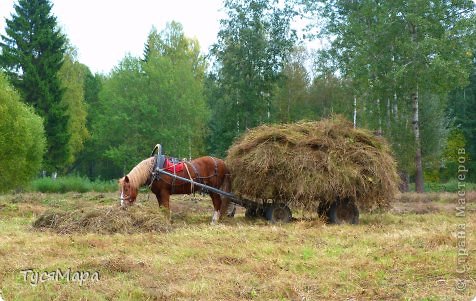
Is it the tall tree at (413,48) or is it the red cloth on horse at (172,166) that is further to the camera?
the tall tree at (413,48)

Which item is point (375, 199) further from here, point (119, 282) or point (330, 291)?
point (119, 282)

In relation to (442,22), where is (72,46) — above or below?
above

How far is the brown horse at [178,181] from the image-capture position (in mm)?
9969

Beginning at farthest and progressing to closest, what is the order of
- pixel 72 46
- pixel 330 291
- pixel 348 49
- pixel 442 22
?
pixel 72 46 < pixel 348 49 < pixel 442 22 < pixel 330 291

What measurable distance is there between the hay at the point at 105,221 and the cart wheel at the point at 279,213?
235 cm

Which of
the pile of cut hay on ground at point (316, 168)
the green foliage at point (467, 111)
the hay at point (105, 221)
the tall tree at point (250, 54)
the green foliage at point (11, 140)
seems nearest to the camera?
the hay at point (105, 221)

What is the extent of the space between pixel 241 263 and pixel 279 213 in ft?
14.8

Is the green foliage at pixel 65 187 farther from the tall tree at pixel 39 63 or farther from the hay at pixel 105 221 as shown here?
the hay at pixel 105 221

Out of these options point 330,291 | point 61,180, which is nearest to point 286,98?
point 61,180

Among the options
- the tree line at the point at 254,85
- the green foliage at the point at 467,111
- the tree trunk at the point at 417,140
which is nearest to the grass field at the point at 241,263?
the tree line at the point at 254,85

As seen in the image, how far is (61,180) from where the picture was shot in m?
27.8

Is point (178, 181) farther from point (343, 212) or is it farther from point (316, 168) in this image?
point (343, 212)

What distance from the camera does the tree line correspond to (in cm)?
1922

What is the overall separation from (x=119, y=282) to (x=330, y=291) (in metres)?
2.10
